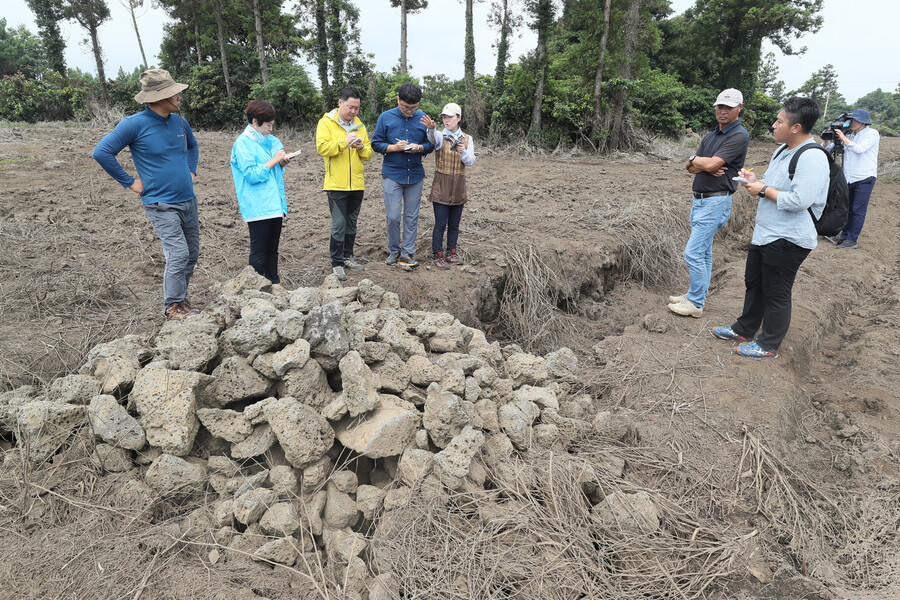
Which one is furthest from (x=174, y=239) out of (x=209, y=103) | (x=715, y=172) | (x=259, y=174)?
(x=209, y=103)

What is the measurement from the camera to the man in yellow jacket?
4359mm

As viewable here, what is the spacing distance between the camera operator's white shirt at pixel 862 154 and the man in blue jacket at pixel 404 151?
6309 millimetres

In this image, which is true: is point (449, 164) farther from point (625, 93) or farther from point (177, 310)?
point (625, 93)

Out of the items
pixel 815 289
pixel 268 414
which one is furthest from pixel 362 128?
pixel 815 289

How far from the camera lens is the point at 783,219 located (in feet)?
12.2

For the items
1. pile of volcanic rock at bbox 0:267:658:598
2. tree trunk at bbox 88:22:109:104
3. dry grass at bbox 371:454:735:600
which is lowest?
dry grass at bbox 371:454:735:600

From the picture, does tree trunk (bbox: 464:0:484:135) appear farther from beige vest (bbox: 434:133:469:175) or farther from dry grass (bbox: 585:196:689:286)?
beige vest (bbox: 434:133:469:175)

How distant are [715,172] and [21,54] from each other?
3757 cm

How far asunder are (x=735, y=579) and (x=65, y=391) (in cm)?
349

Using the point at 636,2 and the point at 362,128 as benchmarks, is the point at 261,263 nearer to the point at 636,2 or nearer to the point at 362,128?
the point at 362,128

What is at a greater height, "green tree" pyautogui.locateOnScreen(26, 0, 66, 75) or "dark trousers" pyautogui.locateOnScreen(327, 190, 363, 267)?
"green tree" pyautogui.locateOnScreen(26, 0, 66, 75)

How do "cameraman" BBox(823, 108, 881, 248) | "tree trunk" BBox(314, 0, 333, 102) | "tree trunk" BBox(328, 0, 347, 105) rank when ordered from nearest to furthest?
"cameraman" BBox(823, 108, 881, 248) → "tree trunk" BBox(314, 0, 333, 102) → "tree trunk" BBox(328, 0, 347, 105)

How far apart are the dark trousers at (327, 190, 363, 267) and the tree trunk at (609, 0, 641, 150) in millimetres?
10884

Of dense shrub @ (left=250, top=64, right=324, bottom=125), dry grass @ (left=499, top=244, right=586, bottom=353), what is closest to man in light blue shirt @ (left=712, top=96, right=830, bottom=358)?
dry grass @ (left=499, top=244, right=586, bottom=353)
